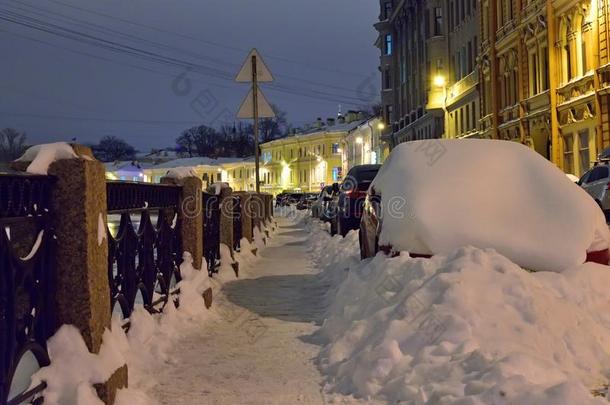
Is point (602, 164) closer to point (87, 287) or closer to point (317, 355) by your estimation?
point (317, 355)

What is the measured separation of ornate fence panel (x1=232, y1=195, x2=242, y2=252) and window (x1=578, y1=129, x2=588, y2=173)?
16437mm

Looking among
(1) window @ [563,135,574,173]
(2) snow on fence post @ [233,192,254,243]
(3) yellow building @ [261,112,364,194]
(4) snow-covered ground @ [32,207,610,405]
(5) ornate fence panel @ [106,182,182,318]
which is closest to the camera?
(4) snow-covered ground @ [32,207,610,405]

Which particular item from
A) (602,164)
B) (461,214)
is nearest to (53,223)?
(461,214)

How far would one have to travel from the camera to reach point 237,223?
12.5 m

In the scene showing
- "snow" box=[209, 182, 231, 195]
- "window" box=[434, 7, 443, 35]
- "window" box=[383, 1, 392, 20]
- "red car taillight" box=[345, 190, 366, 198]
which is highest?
"window" box=[383, 1, 392, 20]

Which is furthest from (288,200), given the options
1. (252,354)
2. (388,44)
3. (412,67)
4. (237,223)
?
(252,354)

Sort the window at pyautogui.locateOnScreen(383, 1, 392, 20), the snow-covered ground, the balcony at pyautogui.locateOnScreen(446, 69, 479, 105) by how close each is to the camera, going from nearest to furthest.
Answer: the snow-covered ground
the balcony at pyautogui.locateOnScreen(446, 69, 479, 105)
the window at pyautogui.locateOnScreen(383, 1, 392, 20)

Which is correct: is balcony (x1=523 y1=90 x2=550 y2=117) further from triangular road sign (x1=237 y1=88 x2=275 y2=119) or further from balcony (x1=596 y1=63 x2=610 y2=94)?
triangular road sign (x1=237 y1=88 x2=275 y2=119)

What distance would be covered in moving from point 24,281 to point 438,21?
47.2 m

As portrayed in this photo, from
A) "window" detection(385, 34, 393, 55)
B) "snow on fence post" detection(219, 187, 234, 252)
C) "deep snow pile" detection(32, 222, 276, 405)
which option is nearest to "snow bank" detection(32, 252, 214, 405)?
"deep snow pile" detection(32, 222, 276, 405)

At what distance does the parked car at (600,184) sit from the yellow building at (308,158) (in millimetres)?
61697

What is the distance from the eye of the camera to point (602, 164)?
58.8 feet

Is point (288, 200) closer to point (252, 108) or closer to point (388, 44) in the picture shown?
point (388, 44)

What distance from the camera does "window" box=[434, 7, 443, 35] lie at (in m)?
46.9
